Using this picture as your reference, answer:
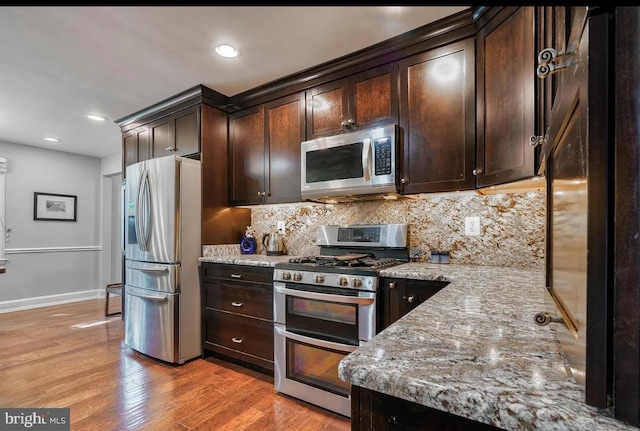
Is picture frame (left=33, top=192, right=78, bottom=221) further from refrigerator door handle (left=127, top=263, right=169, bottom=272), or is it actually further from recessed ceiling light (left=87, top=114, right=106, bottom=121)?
refrigerator door handle (left=127, top=263, right=169, bottom=272)

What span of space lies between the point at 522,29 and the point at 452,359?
1.60 meters

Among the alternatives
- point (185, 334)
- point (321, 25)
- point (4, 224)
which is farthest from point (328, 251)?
point (4, 224)

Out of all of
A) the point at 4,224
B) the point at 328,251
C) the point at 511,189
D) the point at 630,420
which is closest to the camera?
the point at 630,420

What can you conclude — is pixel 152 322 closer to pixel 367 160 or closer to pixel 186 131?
pixel 186 131

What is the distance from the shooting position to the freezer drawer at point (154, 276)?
2678 millimetres

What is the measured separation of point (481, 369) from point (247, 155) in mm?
2768

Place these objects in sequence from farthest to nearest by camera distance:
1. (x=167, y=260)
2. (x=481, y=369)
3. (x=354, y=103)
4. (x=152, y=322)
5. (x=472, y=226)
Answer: (x=152, y=322) → (x=167, y=260) → (x=354, y=103) → (x=472, y=226) → (x=481, y=369)

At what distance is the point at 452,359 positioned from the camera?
1.90 feet

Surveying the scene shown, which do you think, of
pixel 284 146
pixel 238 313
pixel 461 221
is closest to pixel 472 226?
pixel 461 221

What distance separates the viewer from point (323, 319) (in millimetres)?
2006

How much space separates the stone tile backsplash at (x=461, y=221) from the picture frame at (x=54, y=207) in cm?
376

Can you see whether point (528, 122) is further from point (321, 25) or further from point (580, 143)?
point (321, 25)

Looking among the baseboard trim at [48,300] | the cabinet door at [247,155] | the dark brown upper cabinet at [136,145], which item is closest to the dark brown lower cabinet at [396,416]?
the cabinet door at [247,155]

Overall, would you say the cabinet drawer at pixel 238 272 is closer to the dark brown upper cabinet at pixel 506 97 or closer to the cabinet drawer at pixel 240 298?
the cabinet drawer at pixel 240 298
